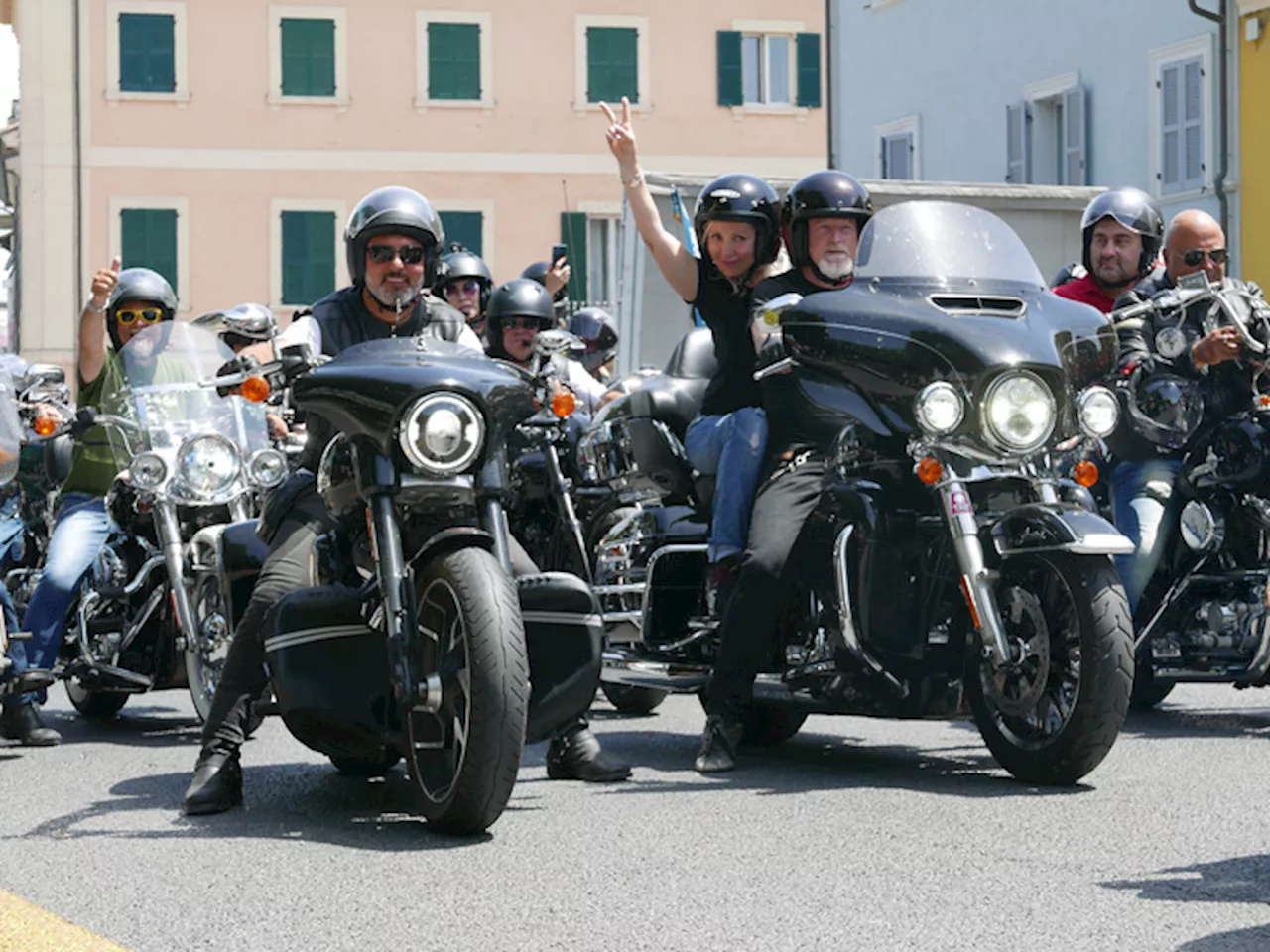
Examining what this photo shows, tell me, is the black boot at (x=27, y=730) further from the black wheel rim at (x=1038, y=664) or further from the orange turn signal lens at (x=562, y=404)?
the black wheel rim at (x=1038, y=664)

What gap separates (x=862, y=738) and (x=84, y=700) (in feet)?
10.1

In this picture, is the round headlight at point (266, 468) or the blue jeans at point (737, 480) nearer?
the blue jeans at point (737, 480)

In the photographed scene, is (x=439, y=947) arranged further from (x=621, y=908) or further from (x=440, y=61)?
(x=440, y=61)

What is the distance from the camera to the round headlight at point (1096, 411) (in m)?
6.95

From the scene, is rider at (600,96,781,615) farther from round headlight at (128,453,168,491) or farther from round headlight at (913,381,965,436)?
round headlight at (128,453,168,491)

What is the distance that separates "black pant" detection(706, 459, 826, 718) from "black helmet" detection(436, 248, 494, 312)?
5.40 meters

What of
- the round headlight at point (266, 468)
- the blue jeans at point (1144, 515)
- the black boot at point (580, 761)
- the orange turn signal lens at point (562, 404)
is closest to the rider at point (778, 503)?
the black boot at point (580, 761)

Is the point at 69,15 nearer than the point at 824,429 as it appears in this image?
No

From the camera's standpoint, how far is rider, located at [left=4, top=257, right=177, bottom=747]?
864 centimetres

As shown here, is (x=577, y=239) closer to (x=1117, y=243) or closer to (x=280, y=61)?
(x=280, y=61)

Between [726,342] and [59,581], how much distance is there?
263 centimetres

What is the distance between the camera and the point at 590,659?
20.9 ft

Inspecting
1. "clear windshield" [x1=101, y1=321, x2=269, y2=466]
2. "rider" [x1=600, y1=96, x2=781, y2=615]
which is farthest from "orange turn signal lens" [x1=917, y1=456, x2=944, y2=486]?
Answer: "clear windshield" [x1=101, y1=321, x2=269, y2=466]

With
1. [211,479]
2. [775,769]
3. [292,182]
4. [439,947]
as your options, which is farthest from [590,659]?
[292,182]
